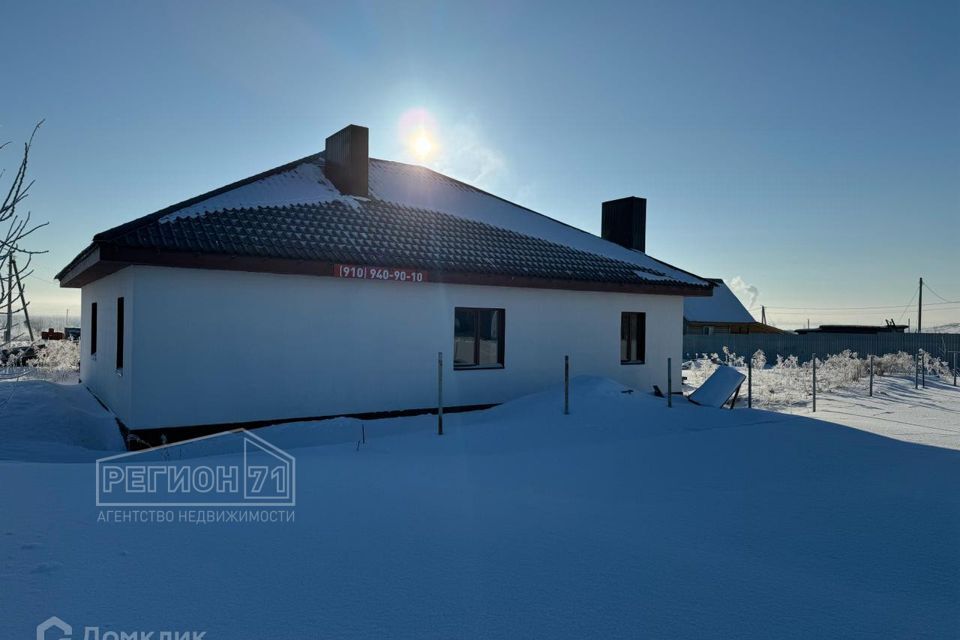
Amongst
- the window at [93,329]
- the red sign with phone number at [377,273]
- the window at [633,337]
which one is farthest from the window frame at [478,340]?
the window at [93,329]

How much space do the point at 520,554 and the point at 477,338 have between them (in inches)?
344

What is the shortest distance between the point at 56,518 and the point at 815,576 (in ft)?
19.2

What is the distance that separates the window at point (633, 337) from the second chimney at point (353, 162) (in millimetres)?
7555

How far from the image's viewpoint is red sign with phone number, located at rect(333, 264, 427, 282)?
10.9 m

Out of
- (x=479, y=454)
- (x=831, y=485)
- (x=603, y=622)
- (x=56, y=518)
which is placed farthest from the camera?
(x=479, y=454)

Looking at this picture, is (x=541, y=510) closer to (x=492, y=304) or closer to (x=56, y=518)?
(x=56, y=518)

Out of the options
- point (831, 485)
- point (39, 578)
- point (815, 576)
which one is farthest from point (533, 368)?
point (39, 578)

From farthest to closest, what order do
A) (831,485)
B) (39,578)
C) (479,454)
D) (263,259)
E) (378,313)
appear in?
1. (378,313)
2. (263,259)
3. (479,454)
4. (831,485)
5. (39,578)

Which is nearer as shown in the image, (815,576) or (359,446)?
(815,576)

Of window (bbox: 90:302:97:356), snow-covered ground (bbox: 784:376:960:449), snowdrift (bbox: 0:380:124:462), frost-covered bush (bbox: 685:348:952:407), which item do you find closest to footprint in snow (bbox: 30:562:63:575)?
snowdrift (bbox: 0:380:124:462)

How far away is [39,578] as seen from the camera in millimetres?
3812

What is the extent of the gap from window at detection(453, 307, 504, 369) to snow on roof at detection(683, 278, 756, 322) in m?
29.1

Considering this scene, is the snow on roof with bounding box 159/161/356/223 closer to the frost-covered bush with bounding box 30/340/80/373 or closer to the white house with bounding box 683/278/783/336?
the frost-covered bush with bounding box 30/340/80/373

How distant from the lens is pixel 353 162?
564 inches
